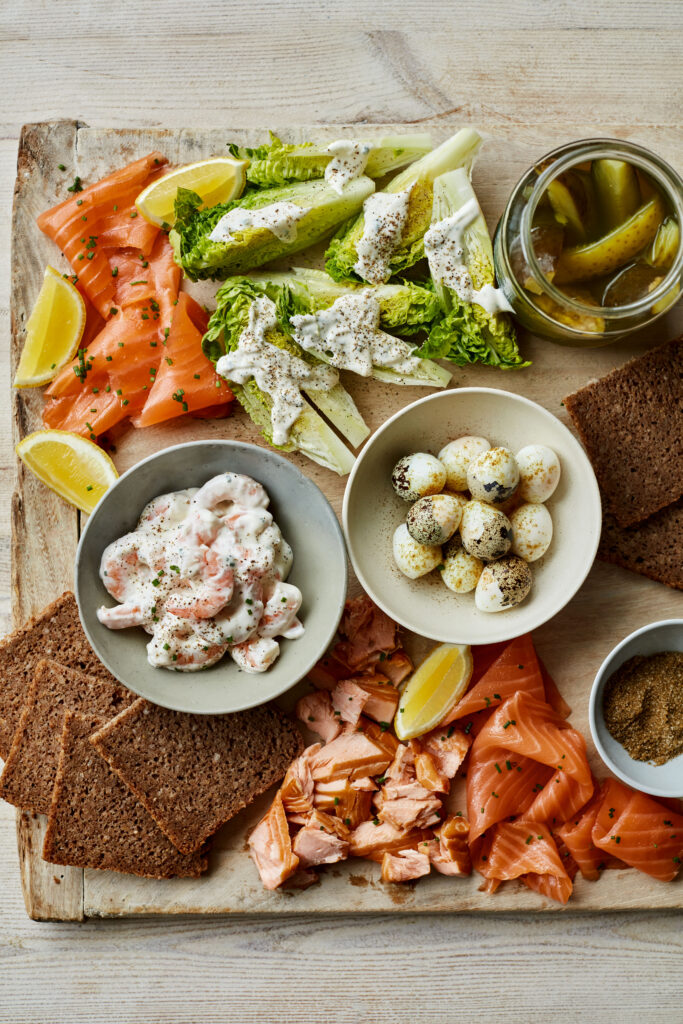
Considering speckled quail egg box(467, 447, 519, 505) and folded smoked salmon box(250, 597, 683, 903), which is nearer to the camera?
speckled quail egg box(467, 447, 519, 505)

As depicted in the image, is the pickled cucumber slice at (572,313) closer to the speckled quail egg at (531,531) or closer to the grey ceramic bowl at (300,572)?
the speckled quail egg at (531,531)

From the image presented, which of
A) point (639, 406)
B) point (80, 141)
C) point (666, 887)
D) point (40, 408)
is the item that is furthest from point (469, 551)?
point (80, 141)

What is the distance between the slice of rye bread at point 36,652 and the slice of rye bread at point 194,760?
20cm

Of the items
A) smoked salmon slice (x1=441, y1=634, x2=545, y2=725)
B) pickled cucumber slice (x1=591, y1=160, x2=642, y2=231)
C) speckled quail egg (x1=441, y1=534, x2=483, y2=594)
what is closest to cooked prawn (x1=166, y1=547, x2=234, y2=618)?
speckled quail egg (x1=441, y1=534, x2=483, y2=594)

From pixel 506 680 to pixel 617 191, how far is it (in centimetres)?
132

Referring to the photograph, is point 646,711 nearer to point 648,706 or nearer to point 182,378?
point 648,706

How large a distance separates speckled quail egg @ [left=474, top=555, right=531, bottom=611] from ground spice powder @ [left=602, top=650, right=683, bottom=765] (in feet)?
1.32

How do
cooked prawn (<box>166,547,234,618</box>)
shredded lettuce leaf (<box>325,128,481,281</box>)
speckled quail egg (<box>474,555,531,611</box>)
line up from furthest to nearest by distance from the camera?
shredded lettuce leaf (<box>325,128,481,281</box>), speckled quail egg (<box>474,555,531,611</box>), cooked prawn (<box>166,547,234,618</box>)

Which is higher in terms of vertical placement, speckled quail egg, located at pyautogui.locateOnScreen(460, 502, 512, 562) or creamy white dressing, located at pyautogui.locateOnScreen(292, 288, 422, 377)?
creamy white dressing, located at pyautogui.locateOnScreen(292, 288, 422, 377)

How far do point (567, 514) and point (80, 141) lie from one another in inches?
69.7

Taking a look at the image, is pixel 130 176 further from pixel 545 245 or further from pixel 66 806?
pixel 66 806

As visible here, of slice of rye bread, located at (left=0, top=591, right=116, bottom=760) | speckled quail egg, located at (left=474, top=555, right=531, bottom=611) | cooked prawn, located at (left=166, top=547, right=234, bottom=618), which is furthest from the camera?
slice of rye bread, located at (left=0, top=591, right=116, bottom=760)

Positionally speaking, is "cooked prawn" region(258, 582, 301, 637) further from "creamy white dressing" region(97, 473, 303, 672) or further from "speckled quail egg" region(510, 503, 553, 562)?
"speckled quail egg" region(510, 503, 553, 562)

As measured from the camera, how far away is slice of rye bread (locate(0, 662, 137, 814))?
2.29 meters
